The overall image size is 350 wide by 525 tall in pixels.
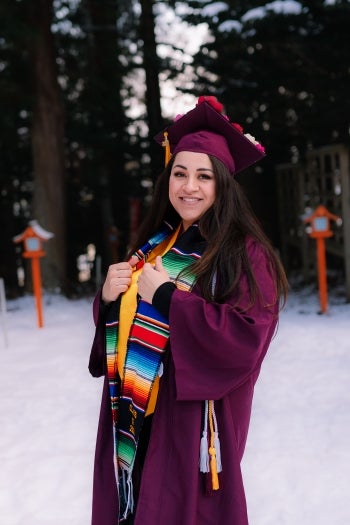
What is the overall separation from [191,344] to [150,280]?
0.22 m

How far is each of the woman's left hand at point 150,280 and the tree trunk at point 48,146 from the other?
9149 millimetres

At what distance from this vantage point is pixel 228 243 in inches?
68.7

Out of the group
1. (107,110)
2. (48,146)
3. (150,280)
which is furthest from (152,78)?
(150,280)

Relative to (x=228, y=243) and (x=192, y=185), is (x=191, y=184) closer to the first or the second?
(x=192, y=185)

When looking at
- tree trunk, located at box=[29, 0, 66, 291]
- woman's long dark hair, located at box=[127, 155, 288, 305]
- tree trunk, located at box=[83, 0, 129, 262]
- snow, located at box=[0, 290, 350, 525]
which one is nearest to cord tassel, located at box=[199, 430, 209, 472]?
woman's long dark hair, located at box=[127, 155, 288, 305]

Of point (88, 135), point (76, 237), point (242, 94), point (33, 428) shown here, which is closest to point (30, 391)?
point (33, 428)

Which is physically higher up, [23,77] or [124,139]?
[23,77]

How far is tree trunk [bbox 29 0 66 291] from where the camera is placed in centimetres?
1076

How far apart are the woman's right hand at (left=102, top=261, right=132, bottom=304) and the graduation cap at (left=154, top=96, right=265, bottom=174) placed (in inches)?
16.1

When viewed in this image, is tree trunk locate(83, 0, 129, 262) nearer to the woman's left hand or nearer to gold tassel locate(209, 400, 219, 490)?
the woman's left hand

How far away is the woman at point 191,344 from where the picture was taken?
1609mm

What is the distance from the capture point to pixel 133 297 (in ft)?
5.85

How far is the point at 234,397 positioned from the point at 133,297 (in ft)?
1.38

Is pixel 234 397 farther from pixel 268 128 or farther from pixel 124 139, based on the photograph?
pixel 124 139
